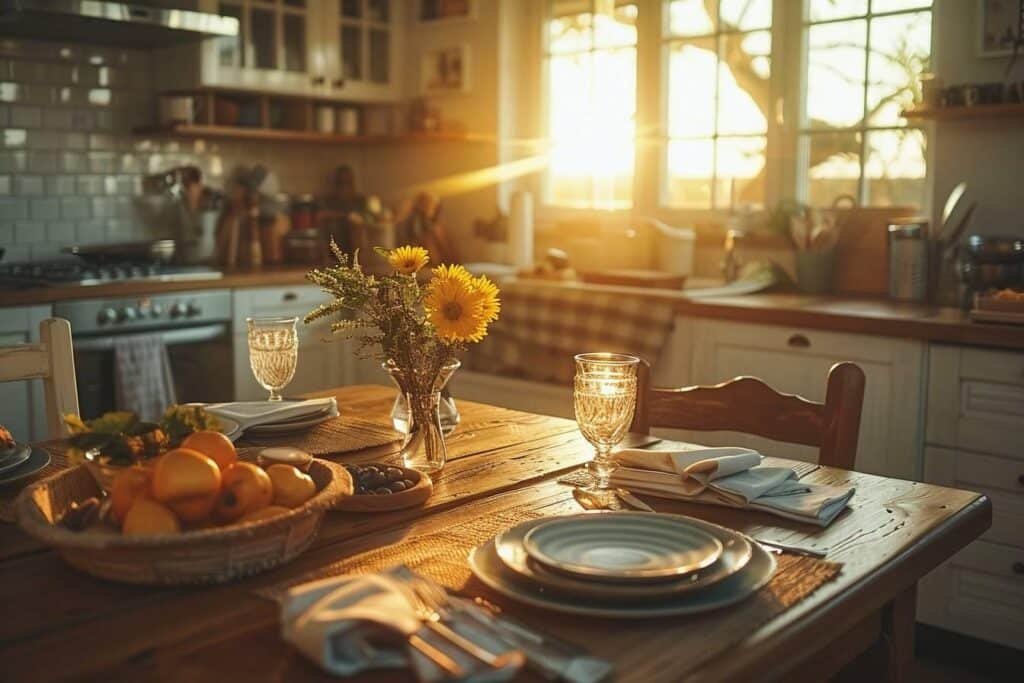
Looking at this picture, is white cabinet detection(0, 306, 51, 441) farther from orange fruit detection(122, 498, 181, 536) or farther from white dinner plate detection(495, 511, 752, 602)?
white dinner plate detection(495, 511, 752, 602)

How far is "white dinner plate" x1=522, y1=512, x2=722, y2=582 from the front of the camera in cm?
116

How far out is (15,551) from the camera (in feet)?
4.31

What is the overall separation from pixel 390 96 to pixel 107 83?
1.15 m

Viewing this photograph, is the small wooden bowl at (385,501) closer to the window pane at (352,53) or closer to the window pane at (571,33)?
the window pane at (571,33)

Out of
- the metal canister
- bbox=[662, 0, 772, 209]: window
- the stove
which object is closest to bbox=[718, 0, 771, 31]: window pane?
bbox=[662, 0, 772, 209]: window

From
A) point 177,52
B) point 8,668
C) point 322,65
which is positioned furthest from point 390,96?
point 8,668

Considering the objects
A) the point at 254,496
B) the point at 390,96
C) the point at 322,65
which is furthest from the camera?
the point at 390,96

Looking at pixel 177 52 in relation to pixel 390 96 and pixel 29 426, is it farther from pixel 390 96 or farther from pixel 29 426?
pixel 29 426

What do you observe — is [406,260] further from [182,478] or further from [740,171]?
[740,171]

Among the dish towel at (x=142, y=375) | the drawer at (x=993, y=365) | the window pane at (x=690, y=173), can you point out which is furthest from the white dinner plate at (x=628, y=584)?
the window pane at (x=690, y=173)

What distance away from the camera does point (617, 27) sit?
167 inches

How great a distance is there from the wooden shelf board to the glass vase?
9.15ft

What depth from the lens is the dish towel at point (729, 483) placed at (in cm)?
146

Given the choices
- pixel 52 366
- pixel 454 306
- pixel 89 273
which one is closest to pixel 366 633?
pixel 454 306
